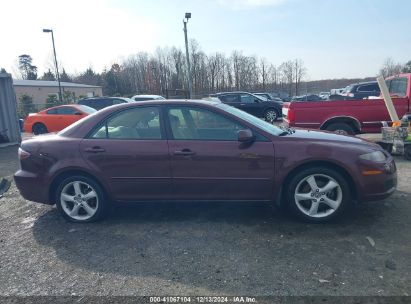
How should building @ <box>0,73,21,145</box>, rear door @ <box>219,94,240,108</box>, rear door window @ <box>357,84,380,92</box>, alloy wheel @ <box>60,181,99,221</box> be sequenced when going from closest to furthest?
1. alloy wheel @ <box>60,181,99,221</box>
2. building @ <box>0,73,21,145</box>
3. rear door window @ <box>357,84,380,92</box>
4. rear door @ <box>219,94,240,108</box>

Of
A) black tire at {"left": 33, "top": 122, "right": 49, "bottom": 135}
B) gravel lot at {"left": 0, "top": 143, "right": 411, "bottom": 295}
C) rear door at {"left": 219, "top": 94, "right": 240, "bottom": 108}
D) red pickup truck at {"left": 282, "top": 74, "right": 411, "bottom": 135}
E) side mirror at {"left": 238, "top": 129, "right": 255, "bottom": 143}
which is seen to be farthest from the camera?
rear door at {"left": 219, "top": 94, "right": 240, "bottom": 108}

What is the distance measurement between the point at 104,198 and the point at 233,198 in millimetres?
1691

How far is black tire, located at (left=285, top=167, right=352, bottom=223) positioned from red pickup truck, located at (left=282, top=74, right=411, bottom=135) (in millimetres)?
4808

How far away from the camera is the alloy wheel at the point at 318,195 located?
12.8ft

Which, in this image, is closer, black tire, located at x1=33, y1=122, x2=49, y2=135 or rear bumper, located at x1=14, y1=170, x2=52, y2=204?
rear bumper, located at x1=14, y1=170, x2=52, y2=204

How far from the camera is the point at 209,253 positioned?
3.39 metres

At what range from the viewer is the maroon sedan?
3891 mm

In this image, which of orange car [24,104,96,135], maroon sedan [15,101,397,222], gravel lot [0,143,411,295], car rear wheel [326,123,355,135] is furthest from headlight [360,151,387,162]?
orange car [24,104,96,135]

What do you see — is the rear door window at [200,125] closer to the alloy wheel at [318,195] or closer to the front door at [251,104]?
the alloy wheel at [318,195]

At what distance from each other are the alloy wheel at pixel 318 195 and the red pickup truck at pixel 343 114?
481 centimetres

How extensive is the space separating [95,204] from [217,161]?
1751mm

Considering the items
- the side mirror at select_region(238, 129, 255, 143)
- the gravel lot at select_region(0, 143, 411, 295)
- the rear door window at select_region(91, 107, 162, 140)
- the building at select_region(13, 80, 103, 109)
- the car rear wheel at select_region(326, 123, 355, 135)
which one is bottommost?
the gravel lot at select_region(0, 143, 411, 295)

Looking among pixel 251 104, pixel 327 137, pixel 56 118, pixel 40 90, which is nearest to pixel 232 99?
pixel 251 104

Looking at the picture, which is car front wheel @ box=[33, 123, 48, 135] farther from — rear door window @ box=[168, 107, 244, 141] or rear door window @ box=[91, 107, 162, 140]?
rear door window @ box=[168, 107, 244, 141]
